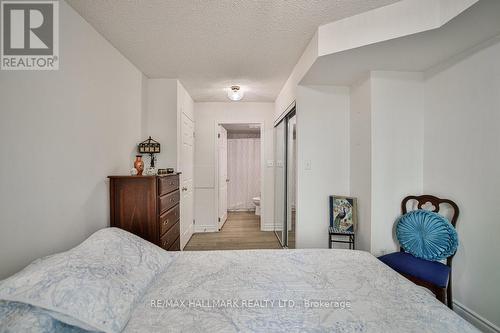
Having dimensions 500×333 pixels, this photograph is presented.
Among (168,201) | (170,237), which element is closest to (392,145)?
(168,201)

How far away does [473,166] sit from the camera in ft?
5.62

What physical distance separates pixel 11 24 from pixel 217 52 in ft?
4.89

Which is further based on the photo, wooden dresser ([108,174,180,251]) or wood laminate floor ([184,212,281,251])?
wood laminate floor ([184,212,281,251])

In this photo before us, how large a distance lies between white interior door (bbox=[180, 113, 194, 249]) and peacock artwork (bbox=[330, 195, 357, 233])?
211 cm

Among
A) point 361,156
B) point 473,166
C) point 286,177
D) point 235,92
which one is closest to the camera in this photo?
point 473,166

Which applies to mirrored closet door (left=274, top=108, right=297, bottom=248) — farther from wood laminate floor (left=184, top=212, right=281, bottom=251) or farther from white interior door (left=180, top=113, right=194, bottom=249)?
white interior door (left=180, top=113, right=194, bottom=249)

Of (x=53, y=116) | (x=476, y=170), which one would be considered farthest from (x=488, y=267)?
(x=53, y=116)

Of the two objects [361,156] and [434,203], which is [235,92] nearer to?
[361,156]

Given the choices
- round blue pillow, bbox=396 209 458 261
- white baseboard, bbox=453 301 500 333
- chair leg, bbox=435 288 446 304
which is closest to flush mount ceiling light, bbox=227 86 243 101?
round blue pillow, bbox=396 209 458 261

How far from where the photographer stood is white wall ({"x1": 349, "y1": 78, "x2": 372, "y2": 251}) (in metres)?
2.22

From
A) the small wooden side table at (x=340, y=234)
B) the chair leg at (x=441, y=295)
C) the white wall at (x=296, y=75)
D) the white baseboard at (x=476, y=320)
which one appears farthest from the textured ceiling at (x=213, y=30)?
the white baseboard at (x=476, y=320)

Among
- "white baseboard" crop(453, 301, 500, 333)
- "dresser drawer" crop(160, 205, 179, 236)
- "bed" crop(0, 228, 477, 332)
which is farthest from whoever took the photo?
"dresser drawer" crop(160, 205, 179, 236)

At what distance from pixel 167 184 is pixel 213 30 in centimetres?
149

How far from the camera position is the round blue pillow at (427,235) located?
5.67 feet
